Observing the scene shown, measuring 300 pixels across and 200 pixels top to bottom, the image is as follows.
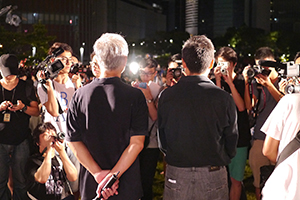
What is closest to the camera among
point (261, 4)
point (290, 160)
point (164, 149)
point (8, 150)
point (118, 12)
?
point (290, 160)

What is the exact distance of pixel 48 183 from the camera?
12.5ft

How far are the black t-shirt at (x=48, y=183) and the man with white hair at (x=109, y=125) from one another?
129 centimetres

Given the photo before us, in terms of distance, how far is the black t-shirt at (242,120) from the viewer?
14.2 feet

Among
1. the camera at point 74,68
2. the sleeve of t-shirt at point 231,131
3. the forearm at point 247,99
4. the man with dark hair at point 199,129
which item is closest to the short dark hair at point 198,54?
the man with dark hair at point 199,129

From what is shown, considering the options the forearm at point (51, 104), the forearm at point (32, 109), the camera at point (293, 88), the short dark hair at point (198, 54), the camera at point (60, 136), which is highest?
the short dark hair at point (198, 54)

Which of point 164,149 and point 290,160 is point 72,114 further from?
point 290,160

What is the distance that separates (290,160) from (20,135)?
3396 mm

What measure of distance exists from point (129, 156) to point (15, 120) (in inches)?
92.7

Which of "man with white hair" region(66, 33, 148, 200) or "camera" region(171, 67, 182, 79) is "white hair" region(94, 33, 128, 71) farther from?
"camera" region(171, 67, 182, 79)

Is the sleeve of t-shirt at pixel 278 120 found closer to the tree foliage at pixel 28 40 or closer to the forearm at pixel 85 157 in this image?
the forearm at pixel 85 157

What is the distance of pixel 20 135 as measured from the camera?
432 centimetres

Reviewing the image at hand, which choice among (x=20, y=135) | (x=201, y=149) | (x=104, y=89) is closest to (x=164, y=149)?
(x=201, y=149)

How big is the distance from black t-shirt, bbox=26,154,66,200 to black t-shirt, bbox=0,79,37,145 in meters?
0.58

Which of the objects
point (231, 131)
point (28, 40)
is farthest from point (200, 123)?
point (28, 40)
